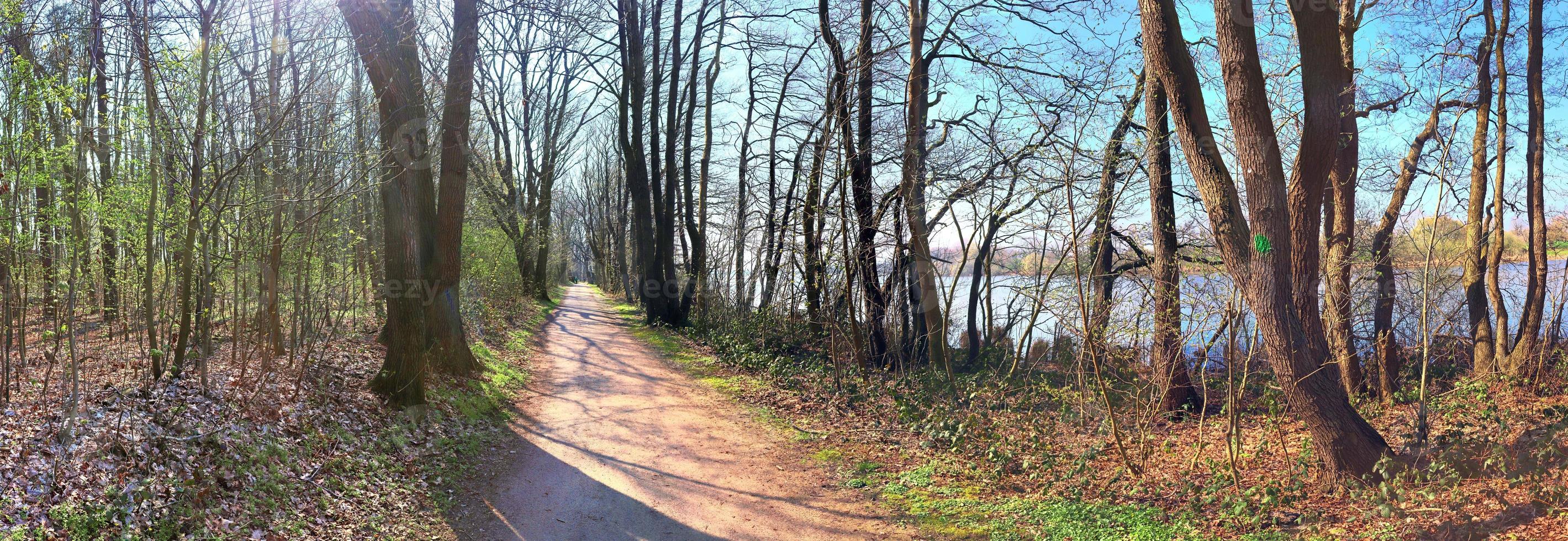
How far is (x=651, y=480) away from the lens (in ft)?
21.2

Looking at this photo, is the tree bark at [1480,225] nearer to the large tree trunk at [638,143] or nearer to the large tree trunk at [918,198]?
the large tree trunk at [918,198]

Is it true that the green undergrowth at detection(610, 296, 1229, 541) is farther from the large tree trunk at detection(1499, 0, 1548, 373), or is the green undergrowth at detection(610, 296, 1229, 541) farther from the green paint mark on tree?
the large tree trunk at detection(1499, 0, 1548, 373)

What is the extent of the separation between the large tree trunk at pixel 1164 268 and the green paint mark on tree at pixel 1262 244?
668 millimetres

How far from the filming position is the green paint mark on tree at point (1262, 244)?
17.6 ft

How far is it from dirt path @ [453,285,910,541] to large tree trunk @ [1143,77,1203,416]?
2984 millimetres

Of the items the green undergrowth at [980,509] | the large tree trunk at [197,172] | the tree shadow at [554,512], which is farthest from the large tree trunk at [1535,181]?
the large tree trunk at [197,172]

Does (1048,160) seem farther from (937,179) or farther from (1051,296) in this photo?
(937,179)

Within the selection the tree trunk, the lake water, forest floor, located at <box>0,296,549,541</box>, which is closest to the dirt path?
forest floor, located at <box>0,296,549,541</box>

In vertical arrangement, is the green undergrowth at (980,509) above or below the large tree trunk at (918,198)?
below

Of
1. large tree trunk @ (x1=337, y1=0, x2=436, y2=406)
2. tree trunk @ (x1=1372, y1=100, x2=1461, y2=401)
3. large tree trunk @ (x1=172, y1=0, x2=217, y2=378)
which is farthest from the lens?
tree trunk @ (x1=1372, y1=100, x2=1461, y2=401)

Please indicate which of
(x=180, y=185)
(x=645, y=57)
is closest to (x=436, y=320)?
(x=180, y=185)

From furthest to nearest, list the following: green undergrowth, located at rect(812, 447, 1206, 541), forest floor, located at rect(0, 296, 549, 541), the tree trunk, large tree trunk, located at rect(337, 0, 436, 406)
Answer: the tree trunk < large tree trunk, located at rect(337, 0, 436, 406) < green undergrowth, located at rect(812, 447, 1206, 541) < forest floor, located at rect(0, 296, 549, 541)

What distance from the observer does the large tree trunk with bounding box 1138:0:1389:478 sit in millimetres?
5227

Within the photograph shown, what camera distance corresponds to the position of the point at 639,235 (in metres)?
19.5
